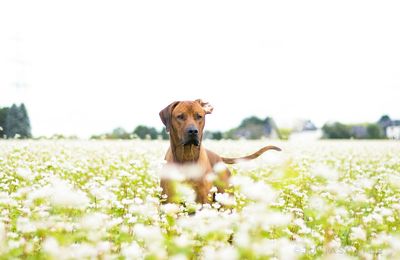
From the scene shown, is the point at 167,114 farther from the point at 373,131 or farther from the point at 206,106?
the point at 373,131

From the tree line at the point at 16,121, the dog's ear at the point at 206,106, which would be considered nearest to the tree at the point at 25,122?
the tree line at the point at 16,121

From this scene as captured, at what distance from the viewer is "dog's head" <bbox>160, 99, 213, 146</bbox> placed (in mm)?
7863

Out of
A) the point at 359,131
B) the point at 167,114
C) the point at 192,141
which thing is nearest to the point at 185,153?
the point at 192,141

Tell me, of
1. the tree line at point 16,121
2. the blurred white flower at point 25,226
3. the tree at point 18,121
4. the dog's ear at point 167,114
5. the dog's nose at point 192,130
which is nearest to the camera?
the blurred white flower at point 25,226

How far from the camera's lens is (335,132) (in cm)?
6838

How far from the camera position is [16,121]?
36.6 m

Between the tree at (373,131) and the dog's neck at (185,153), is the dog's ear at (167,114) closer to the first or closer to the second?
the dog's neck at (185,153)

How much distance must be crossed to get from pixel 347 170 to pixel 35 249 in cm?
1100

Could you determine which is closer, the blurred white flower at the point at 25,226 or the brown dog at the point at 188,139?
the blurred white flower at the point at 25,226

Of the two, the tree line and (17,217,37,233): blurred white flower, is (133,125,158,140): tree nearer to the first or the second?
the tree line

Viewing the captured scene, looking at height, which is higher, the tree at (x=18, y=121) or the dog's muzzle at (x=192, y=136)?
the tree at (x=18, y=121)

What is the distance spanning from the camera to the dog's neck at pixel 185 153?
8086 millimetres

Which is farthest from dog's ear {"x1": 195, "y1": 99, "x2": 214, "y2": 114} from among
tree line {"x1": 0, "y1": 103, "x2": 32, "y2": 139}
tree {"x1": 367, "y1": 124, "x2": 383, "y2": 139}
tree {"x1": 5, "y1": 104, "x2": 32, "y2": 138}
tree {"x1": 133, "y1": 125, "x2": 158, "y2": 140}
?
tree {"x1": 367, "y1": 124, "x2": 383, "y2": 139}

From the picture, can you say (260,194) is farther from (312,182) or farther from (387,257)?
(312,182)
